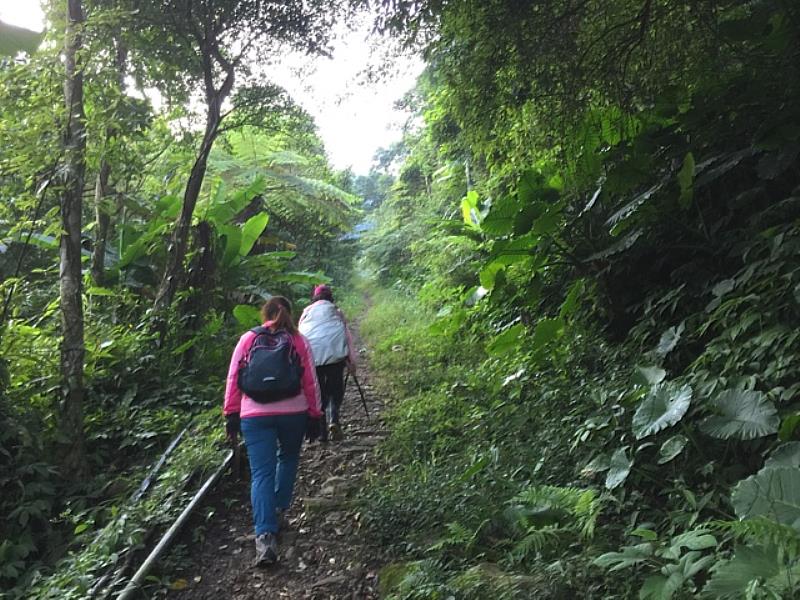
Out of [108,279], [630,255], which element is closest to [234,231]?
[108,279]

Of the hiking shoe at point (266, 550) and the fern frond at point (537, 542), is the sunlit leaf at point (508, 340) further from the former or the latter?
the hiking shoe at point (266, 550)

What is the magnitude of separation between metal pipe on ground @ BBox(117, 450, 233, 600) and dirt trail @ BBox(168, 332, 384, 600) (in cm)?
13

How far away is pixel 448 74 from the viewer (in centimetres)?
498

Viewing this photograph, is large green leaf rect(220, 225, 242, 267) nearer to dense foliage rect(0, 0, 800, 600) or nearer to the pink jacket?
dense foliage rect(0, 0, 800, 600)

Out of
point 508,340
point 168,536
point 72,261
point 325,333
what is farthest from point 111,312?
point 508,340

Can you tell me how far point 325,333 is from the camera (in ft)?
20.5

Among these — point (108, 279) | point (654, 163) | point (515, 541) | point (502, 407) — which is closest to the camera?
point (515, 541)

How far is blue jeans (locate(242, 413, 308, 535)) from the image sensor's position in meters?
4.03

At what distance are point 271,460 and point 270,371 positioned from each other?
64 cm

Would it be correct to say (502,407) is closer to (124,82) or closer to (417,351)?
(417,351)

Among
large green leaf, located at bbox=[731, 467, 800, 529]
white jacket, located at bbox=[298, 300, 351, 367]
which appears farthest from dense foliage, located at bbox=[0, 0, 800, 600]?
white jacket, located at bbox=[298, 300, 351, 367]

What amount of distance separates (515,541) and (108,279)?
7715 millimetres

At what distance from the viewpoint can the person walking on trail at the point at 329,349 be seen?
619cm

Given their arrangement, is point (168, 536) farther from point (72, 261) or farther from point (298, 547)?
point (72, 261)
